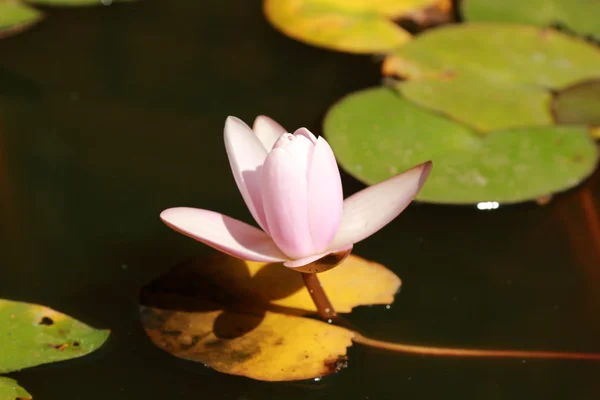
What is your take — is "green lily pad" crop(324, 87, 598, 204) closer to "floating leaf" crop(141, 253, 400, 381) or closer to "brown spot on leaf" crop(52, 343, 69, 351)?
"floating leaf" crop(141, 253, 400, 381)

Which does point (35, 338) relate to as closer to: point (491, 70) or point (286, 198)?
point (286, 198)

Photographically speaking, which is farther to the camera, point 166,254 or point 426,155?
point 426,155

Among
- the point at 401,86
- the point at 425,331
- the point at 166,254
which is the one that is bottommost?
the point at 425,331

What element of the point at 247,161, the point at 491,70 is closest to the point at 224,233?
the point at 247,161

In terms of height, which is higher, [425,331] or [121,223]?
[121,223]

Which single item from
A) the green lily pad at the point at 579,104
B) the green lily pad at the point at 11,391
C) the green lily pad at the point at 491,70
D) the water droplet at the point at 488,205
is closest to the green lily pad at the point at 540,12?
the green lily pad at the point at 491,70

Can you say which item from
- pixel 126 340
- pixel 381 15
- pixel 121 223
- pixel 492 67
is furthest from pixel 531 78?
pixel 126 340

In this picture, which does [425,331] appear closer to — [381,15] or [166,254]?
[166,254]

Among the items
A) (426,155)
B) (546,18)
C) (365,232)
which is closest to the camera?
(365,232)
